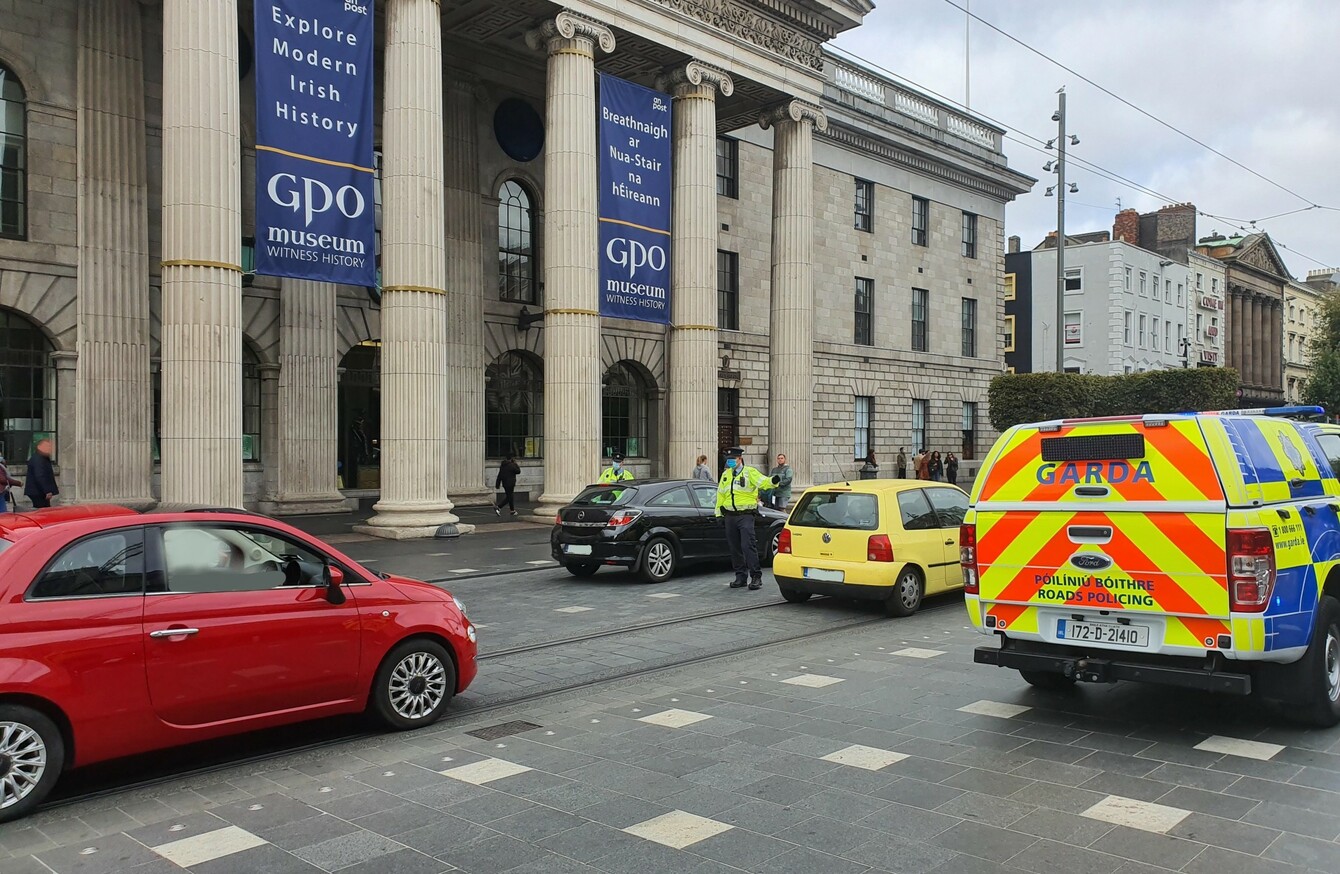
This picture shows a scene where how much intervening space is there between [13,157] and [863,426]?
1129 inches

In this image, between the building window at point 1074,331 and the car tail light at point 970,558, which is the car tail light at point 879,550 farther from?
the building window at point 1074,331

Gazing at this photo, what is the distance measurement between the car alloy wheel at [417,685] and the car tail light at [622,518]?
23.6 ft

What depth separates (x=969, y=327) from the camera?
4322 centimetres

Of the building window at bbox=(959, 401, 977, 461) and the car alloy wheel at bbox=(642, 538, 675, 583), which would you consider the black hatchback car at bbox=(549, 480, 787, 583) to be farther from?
the building window at bbox=(959, 401, 977, 461)

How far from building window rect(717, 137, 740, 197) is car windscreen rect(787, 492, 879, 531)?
21851 millimetres

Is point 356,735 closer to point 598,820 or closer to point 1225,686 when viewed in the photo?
point 598,820

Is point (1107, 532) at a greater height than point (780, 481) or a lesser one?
greater

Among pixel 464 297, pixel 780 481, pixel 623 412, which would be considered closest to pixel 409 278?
pixel 464 297

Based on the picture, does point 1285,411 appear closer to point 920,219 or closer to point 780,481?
point 780,481

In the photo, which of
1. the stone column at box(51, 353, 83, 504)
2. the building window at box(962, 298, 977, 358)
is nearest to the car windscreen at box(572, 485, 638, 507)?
the stone column at box(51, 353, 83, 504)

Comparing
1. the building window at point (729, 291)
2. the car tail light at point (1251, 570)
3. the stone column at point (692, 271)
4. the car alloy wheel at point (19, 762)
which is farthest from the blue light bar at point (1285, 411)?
the building window at point (729, 291)

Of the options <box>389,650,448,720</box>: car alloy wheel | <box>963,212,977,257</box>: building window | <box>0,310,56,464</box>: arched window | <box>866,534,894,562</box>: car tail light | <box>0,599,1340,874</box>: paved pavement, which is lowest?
<box>0,599,1340,874</box>: paved pavement

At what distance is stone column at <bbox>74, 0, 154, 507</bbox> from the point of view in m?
18.9

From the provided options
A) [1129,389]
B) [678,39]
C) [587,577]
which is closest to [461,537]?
[587,577]
